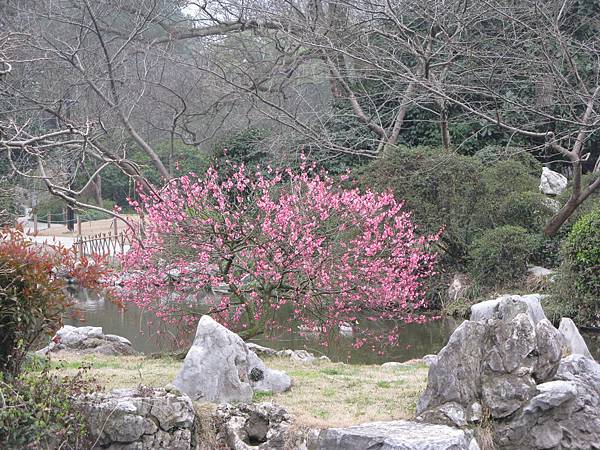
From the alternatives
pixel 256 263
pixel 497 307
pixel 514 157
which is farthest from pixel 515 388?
pixel 514 157

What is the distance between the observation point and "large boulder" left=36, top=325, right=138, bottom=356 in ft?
28.2

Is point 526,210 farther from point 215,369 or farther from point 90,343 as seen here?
point 215,369

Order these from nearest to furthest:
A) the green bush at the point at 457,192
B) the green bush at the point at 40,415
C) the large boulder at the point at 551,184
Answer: the green bush at the point at 40,415
the green bush at the point at 457,192
the large boulder at the point at 551,184

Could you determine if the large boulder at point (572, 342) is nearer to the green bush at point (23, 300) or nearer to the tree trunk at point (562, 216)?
the green bush at point (23, 300)

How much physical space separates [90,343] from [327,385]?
12.0 ft

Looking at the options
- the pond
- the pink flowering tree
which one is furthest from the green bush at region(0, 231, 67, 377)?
the pond

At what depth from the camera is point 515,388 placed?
17.5 ft

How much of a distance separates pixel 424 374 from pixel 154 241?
3518mm

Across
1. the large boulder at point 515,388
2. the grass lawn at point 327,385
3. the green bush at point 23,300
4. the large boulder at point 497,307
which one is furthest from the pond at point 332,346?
the large boulder at point 515,388

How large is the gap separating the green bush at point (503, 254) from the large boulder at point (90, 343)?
6.00 metres

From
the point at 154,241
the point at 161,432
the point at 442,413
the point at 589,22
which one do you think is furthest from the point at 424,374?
the point at 589,22

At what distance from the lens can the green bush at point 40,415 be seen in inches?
176

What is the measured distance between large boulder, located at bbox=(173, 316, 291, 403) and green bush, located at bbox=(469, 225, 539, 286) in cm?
719

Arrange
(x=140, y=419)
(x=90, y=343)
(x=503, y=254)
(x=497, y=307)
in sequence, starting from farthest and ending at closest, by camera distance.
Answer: (x=503, y=254) → (x=90, y=343) → (x=497, y=307) → (x=140, y=419)
